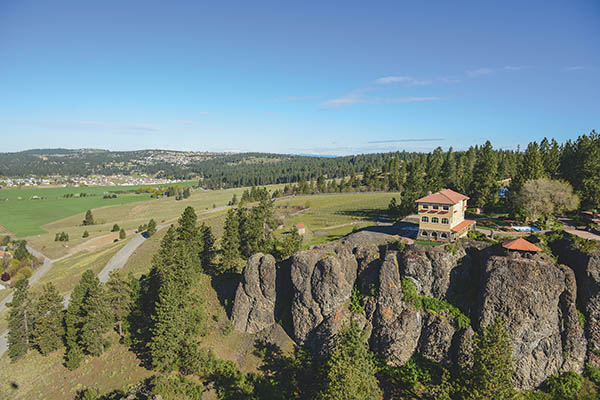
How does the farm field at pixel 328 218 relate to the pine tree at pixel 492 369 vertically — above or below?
above

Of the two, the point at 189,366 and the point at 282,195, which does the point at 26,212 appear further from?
the point at 189,366

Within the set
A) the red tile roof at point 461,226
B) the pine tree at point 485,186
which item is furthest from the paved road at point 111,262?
the pine tree at point 485,186

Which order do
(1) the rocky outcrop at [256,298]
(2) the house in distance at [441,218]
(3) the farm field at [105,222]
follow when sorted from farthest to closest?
1. (3) the farm field at [105,222]
2. (1) the rocky outcrop at [256,298]
3. (2) the house in distance at [441,218]

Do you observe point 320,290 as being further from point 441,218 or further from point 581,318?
point 581,318

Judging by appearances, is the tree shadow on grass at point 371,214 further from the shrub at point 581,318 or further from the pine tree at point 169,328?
the pine tree at point 169,328

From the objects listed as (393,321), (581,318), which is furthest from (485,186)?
(393,321)

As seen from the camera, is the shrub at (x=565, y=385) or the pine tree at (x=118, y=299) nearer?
the shrub at (x=565, y=385)

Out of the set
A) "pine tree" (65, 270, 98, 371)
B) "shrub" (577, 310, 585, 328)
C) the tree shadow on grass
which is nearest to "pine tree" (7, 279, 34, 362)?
"pine tree" (65, 270, 98, 371)
